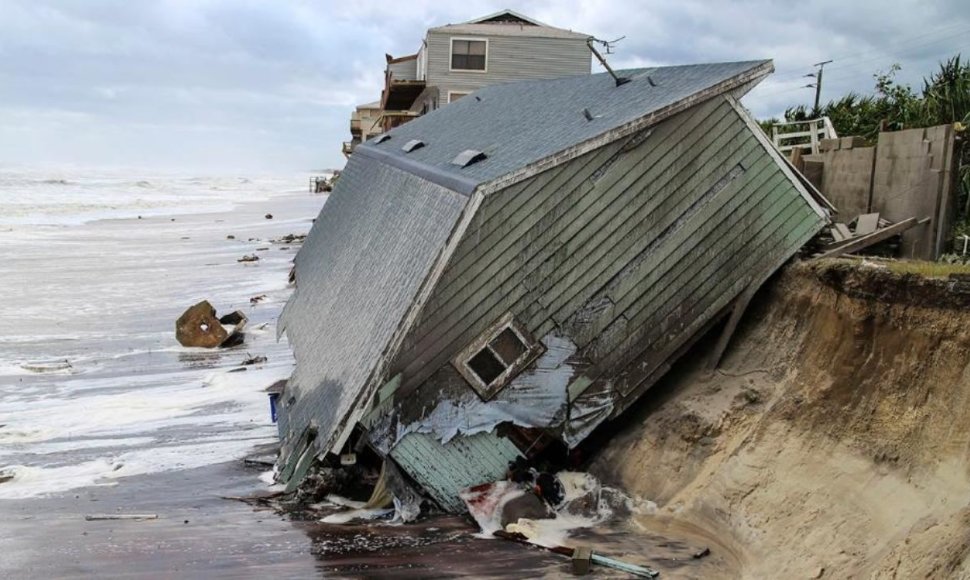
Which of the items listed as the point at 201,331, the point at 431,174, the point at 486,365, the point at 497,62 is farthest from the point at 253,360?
the point at 497,62

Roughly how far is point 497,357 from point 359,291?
372 centimetres

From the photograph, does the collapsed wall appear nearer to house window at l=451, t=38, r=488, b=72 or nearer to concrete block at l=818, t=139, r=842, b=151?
concrete block at l=818, t=139, r=842, b=151

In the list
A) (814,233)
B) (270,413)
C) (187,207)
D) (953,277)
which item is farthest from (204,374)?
(187,207)

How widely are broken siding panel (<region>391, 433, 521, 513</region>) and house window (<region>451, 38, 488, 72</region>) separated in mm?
31366

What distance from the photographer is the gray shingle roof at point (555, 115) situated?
1116 cm

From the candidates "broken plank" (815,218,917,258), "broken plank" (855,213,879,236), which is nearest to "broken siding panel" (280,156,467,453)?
"broken plank" (815,218,917,258)

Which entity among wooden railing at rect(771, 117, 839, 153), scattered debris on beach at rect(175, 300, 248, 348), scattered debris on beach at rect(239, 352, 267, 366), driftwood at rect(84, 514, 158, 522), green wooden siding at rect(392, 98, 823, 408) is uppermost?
wooden railing at rect(771, 117, 839, 153)

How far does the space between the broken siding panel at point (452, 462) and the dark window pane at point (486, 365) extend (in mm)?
656

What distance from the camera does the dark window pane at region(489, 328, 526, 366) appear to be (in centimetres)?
1064

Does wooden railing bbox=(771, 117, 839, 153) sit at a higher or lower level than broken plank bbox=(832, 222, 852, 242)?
higher

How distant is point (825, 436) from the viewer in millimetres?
9297

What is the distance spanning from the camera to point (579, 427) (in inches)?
435

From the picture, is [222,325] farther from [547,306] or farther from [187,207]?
[187,207]

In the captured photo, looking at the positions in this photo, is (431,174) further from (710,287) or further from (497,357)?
(710,287)
